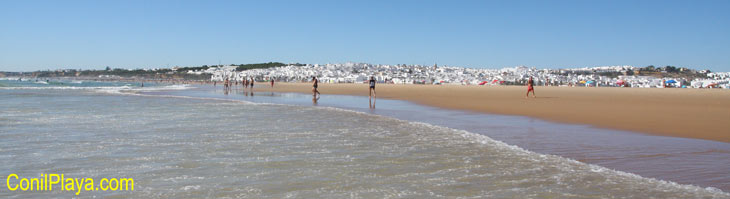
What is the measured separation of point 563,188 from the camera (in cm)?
423

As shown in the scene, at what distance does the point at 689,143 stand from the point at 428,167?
4.54 meters

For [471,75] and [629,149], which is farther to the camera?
[471,75]

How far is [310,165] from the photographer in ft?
16.9

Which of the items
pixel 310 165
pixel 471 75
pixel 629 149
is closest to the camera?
pixel 310 165

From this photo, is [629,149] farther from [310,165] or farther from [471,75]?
[471,75]

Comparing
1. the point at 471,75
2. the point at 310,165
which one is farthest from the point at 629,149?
the point at 471,75

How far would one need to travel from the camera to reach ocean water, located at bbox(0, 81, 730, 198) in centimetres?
407

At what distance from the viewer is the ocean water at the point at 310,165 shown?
407 centimetres

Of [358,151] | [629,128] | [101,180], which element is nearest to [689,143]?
[629,128]

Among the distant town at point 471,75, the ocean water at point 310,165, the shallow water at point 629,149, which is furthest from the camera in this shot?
the distant town at point 471,75

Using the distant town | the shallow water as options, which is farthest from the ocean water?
the distant town

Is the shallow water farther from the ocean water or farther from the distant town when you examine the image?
the distant town

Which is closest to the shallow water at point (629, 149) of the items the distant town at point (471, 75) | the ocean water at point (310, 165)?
the ocean water at point (310, 165)

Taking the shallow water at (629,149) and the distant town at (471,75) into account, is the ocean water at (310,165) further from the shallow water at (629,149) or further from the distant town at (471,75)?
the distant town at (471,75)
